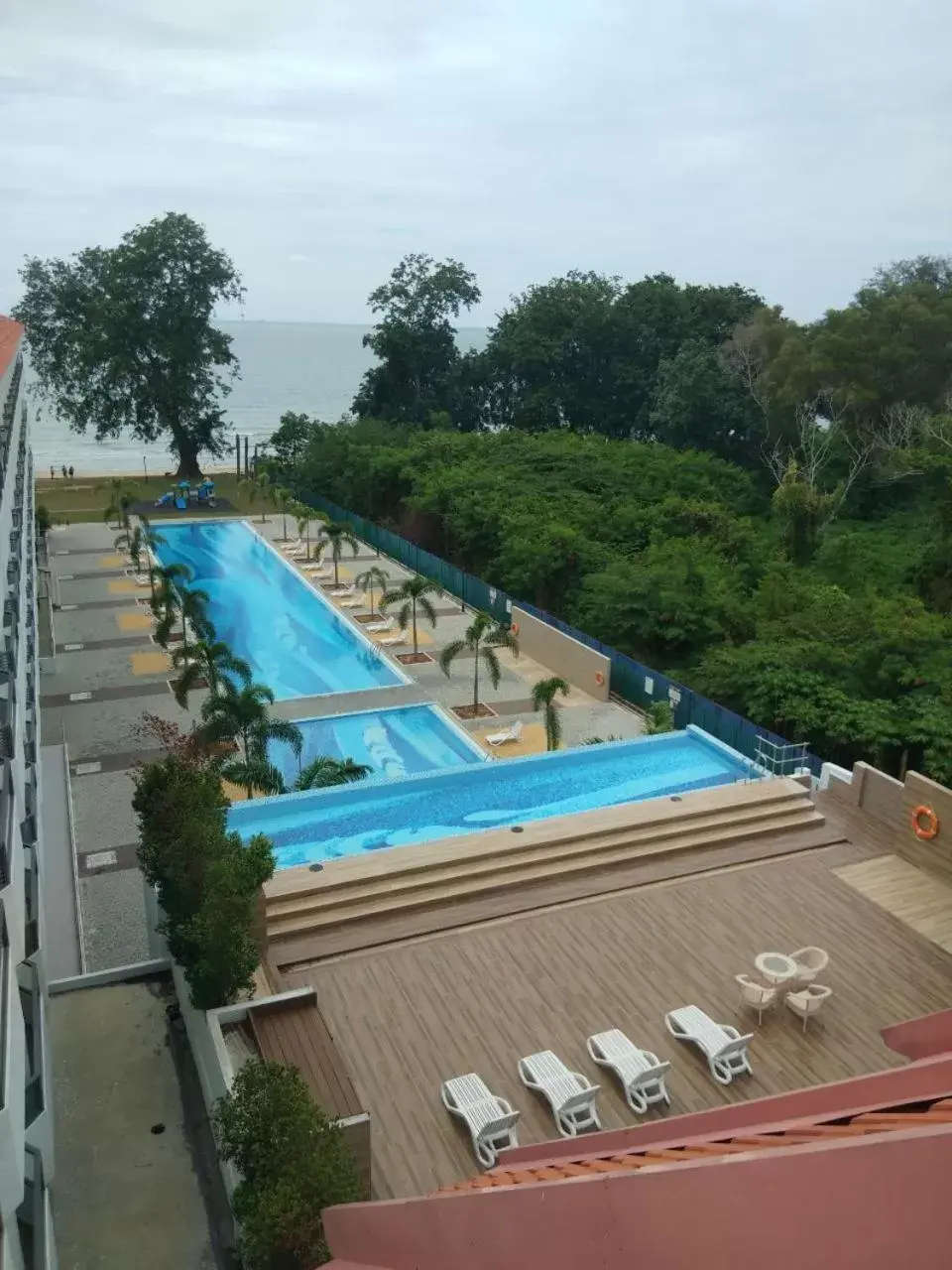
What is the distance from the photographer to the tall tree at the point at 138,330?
42125 millimetres

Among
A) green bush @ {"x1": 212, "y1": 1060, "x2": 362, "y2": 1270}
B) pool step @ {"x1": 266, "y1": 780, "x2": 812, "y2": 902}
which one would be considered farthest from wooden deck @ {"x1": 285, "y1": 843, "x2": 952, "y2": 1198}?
green bush @ {"x1": 212, "y1": 1060, "x2": 362, "y2": 1270}

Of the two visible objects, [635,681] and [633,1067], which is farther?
[635,681]

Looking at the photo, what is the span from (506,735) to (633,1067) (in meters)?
9.77

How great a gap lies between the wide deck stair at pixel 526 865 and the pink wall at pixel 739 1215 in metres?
7.58

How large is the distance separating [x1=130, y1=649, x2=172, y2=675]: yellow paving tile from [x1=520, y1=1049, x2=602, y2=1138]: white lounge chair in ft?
50.2

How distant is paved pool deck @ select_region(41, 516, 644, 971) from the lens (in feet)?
42.3

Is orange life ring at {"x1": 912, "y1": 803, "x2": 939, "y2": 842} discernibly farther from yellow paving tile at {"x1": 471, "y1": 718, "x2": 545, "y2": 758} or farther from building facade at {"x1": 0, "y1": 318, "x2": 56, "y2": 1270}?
building facade at {"x1": 0, "y1": 318, "x2": 56, "y2": 1270}

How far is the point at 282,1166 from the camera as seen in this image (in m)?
6.44

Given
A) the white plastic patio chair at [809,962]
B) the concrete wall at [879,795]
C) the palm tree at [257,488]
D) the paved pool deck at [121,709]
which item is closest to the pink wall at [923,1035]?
the white plastic patio chair at [809,962]

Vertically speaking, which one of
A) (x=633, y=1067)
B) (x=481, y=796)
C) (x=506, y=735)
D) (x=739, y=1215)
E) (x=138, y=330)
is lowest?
(x=633, y=1067)

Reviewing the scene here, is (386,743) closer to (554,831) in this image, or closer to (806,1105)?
(554,831)

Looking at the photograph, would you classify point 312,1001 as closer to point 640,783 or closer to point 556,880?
point 556,880

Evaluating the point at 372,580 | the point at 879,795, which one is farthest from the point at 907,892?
the point at 372,580

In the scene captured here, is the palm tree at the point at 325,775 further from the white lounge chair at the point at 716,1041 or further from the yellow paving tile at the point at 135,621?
the yellow paving tile at the point at 135,621
